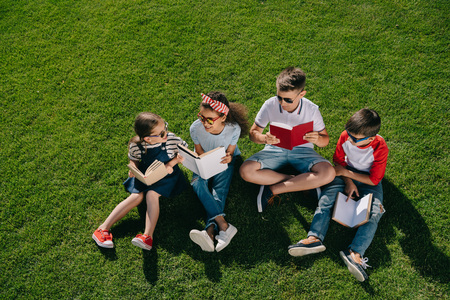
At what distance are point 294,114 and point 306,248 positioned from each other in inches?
68.8

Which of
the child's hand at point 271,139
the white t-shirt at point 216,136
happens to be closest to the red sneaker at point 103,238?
the white t-shirt at point 216,136

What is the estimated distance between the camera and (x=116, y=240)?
→ 4352mm

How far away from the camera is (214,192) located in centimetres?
448

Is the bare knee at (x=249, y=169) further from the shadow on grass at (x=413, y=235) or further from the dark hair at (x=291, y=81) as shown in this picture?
the shadow on grass at (x=413, y=235)

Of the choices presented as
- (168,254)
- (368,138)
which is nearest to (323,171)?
(368,138)

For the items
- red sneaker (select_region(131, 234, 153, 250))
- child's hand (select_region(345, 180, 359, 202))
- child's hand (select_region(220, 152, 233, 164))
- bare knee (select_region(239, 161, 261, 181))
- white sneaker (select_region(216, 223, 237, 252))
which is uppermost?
child's hand (select_region(220, 152, 233, 164))

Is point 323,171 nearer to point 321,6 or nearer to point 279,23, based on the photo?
point 279,23

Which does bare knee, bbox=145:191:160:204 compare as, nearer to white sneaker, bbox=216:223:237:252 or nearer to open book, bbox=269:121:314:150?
white sneaker, bbox=216:223:237:252

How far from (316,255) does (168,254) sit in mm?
1977

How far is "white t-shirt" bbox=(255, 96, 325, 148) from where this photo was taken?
421cm

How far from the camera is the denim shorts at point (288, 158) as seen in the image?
443 centimetres

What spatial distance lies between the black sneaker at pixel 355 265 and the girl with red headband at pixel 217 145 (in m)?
1.45

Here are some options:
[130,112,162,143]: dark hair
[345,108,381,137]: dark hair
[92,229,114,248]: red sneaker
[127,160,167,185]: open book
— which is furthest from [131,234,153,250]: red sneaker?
[345,108,381,137]: dark hair

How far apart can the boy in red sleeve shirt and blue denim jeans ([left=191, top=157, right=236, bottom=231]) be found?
109cm
